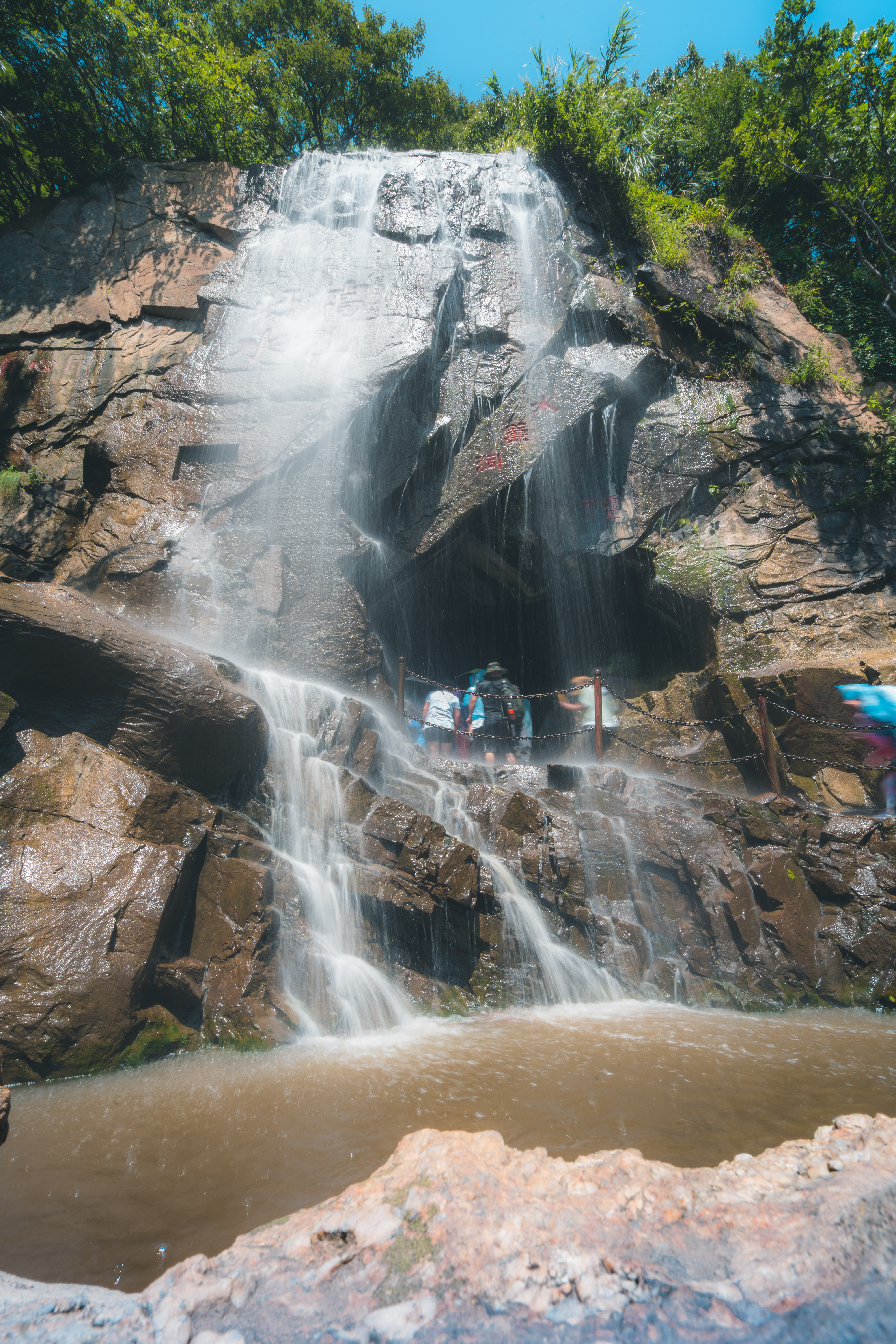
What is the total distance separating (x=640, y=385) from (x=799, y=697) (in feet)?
22.2

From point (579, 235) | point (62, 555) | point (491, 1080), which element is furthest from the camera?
point (579, 235)

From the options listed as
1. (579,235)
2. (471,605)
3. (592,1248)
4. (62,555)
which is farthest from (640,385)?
(592,1248)

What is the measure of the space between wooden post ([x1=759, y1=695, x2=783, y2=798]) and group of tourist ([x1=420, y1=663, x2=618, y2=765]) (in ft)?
7.65

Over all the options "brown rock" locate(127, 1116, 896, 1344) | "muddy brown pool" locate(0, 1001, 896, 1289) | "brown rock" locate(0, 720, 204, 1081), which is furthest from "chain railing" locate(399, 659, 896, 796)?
"brown rock" locate(127, 1116, 896, 1344)

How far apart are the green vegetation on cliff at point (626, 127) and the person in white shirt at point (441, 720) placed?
9607mm

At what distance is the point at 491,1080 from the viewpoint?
11.8ft

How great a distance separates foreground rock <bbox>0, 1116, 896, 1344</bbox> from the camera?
1.24 metres

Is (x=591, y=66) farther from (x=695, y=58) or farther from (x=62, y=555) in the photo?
(x=62, y=555)

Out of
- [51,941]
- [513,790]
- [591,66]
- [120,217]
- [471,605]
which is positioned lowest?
[51,941]

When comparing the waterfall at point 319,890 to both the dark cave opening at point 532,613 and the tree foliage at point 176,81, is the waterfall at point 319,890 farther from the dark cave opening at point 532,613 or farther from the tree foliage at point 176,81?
the tree foliage at point 176,81

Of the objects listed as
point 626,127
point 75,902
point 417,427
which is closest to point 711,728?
point 417,427

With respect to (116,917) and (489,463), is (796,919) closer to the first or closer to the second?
(116,917)

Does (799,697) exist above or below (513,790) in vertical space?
above

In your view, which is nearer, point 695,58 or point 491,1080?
point 491,1080
